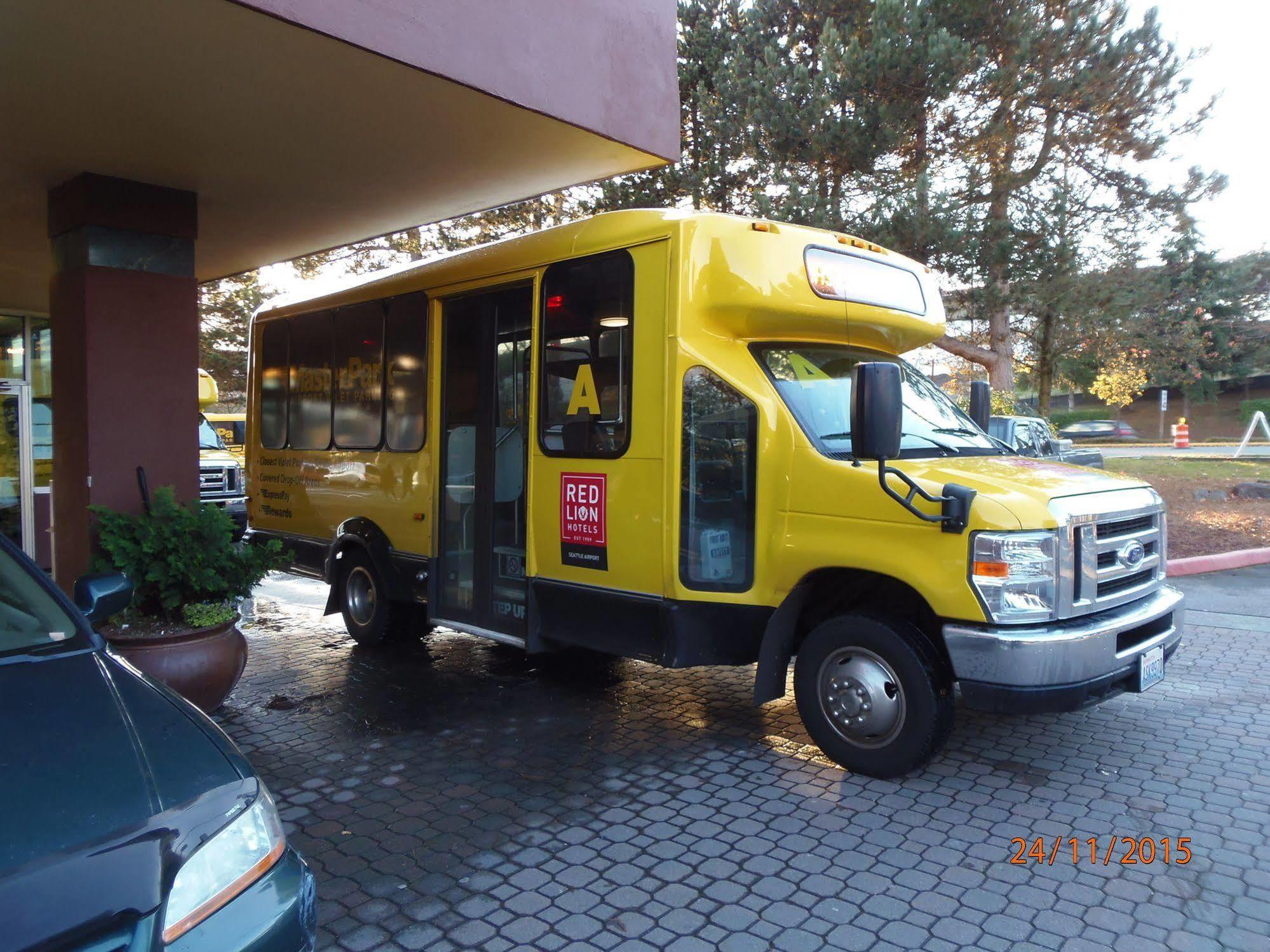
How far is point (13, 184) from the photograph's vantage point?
21.5 feet

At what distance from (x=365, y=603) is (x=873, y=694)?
4.61 meters

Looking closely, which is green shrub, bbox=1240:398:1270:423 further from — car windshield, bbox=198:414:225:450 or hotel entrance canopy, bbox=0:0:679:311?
hotel entrance canopy, bbox=0:0:679:311

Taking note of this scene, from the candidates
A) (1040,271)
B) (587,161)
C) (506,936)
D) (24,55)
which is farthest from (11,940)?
(1040,271)

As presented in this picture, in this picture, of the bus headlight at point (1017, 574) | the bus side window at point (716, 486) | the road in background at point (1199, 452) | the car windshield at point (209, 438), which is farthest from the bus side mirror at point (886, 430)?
the road in background at point (1199, 452)

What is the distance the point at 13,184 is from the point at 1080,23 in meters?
14.4

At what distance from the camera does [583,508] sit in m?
5.43

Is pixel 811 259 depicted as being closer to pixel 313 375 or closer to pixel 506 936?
pixel 506 936

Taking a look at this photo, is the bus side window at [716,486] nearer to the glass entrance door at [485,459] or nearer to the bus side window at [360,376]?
the glass entrance door at [485,459]

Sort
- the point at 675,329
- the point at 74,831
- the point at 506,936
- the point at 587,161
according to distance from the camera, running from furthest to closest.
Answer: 1. the point at 587,161
2. the point at 675,329
3. the point at 506,936
4. the point at 74,831

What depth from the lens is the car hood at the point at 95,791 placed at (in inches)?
77.6

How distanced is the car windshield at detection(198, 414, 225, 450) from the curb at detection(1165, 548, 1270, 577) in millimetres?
12717

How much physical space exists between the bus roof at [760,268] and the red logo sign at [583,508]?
1.26 metres

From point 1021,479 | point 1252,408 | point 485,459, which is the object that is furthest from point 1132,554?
point 1252,408

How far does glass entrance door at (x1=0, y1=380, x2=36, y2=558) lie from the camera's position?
30.0ft
